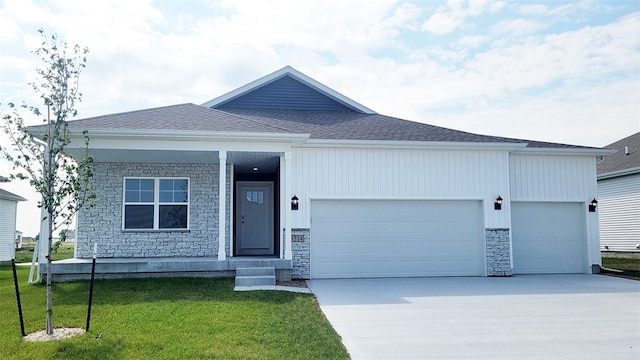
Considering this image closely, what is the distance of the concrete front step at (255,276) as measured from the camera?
938 centimetres

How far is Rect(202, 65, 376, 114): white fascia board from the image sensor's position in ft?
46.4

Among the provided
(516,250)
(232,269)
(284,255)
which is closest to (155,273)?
→ (232,269)

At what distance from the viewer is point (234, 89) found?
14234 millimetres

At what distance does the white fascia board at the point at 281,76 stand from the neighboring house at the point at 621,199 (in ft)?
31.6

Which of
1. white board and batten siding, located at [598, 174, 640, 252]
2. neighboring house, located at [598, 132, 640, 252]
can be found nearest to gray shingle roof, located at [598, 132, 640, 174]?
neighboring house, located at [598, 132, 640, 252]

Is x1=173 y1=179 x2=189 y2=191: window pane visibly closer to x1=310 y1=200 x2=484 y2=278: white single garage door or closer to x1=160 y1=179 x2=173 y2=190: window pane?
x1=160 y1=179 x2=173 y2=190: window pane

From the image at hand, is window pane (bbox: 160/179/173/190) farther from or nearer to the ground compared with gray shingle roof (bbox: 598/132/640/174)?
nearer to the ground

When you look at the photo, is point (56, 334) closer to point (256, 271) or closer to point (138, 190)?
point (256, 271)

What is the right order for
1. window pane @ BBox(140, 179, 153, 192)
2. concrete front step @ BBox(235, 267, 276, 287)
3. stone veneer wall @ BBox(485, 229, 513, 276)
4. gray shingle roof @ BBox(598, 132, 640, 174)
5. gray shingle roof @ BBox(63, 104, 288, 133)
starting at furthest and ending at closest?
gray shingle roof @ BBox(598, 132, 640, 174), window pane @ BBox(140, 179, 153, 192), stone veneer wall @ BBox(485, 229, 513, 276), gray shingle roof @ BBox(63, 104, 288, 133), concrete front step @ BBox(235, 267, 276, 287)

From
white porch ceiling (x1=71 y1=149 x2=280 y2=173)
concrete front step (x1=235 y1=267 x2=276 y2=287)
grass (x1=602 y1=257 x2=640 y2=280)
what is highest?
white porch ceiling (x1=71 y1=149 x2=280 y2=173)

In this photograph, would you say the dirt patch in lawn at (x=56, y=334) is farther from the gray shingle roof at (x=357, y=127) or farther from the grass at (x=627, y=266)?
the grass at (x=627, y=266)

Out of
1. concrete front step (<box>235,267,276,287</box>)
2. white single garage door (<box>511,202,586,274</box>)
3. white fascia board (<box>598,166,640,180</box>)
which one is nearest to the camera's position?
concrete front step (<box>235,267,276,287</box>)

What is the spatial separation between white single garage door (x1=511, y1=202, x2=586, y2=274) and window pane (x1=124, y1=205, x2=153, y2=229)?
9364 mm

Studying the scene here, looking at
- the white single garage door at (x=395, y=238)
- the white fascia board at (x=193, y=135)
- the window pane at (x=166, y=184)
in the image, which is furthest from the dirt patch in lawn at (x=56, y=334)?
the window pane at (x=166, y=184)
